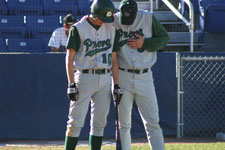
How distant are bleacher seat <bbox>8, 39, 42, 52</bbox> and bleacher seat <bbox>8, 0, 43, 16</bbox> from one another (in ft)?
4.74

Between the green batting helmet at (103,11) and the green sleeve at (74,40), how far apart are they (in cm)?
28

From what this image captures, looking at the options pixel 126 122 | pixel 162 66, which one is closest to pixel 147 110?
pixel 126 122

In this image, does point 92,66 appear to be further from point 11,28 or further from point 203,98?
point 11,28

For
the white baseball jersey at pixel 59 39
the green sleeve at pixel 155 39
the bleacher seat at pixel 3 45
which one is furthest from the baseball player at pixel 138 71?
the bleacher seat at pixel 3 45

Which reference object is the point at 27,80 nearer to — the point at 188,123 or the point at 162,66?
the point at 162,66

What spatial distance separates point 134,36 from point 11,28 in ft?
19.6

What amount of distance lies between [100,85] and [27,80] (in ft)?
10.3

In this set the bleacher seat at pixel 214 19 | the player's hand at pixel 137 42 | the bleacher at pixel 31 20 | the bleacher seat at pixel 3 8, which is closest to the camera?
the player's hand at pixel 137 42

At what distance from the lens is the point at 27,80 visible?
8047mm

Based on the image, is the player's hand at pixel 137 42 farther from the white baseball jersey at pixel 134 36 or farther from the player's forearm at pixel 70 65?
the player's forearm at pixel 70 65

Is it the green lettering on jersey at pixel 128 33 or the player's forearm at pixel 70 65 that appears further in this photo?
the green lettering on jersey at pixel 128 33

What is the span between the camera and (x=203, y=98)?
27.3ft

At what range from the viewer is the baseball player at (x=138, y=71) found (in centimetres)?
532

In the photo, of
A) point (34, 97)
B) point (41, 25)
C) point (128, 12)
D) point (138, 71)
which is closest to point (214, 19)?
point (41, 25)
